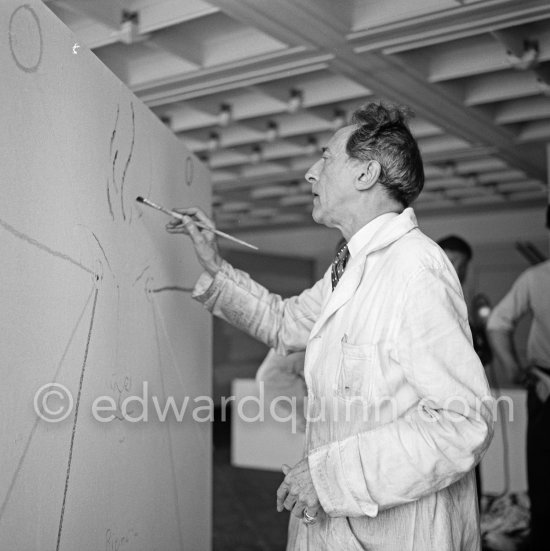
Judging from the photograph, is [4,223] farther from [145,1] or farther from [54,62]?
[145,1]

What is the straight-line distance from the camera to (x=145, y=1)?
2021mm

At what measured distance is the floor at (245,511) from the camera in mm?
3100

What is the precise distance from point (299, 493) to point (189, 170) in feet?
3.08

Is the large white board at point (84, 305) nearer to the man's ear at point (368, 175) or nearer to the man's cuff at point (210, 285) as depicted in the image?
the man's cuff at point (210, 285)

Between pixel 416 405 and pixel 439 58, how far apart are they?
5.77ft

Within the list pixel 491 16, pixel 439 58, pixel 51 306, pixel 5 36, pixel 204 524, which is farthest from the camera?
pixel 439 58

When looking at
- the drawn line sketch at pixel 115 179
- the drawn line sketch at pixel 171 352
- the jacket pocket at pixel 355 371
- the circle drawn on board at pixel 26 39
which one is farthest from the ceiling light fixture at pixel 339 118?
the circle drawn on board at pixel 26 39

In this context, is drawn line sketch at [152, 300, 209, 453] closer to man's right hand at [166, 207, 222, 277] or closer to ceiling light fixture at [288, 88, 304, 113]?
man's right hand at [166, 207, 222, 277]

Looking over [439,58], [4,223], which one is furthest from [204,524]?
[439,58]

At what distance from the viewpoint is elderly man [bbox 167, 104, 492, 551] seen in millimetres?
1050

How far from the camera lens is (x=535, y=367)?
263 cm

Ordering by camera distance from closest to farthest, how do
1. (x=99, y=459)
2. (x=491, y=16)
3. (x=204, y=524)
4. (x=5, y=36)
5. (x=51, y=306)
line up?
(x=5, y=36) → (x=51, y=306) → (x=99, y=459) → (x=204, y=524) → (x=491, y=16)

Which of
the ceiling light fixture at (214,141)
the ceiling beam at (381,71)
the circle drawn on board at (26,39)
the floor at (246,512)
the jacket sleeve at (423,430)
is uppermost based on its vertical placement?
the ceiling light fixture at (214,141)

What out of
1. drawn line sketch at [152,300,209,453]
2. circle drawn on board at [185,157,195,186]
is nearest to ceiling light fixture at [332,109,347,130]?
circle drawn on board at [185,157,195,186]
